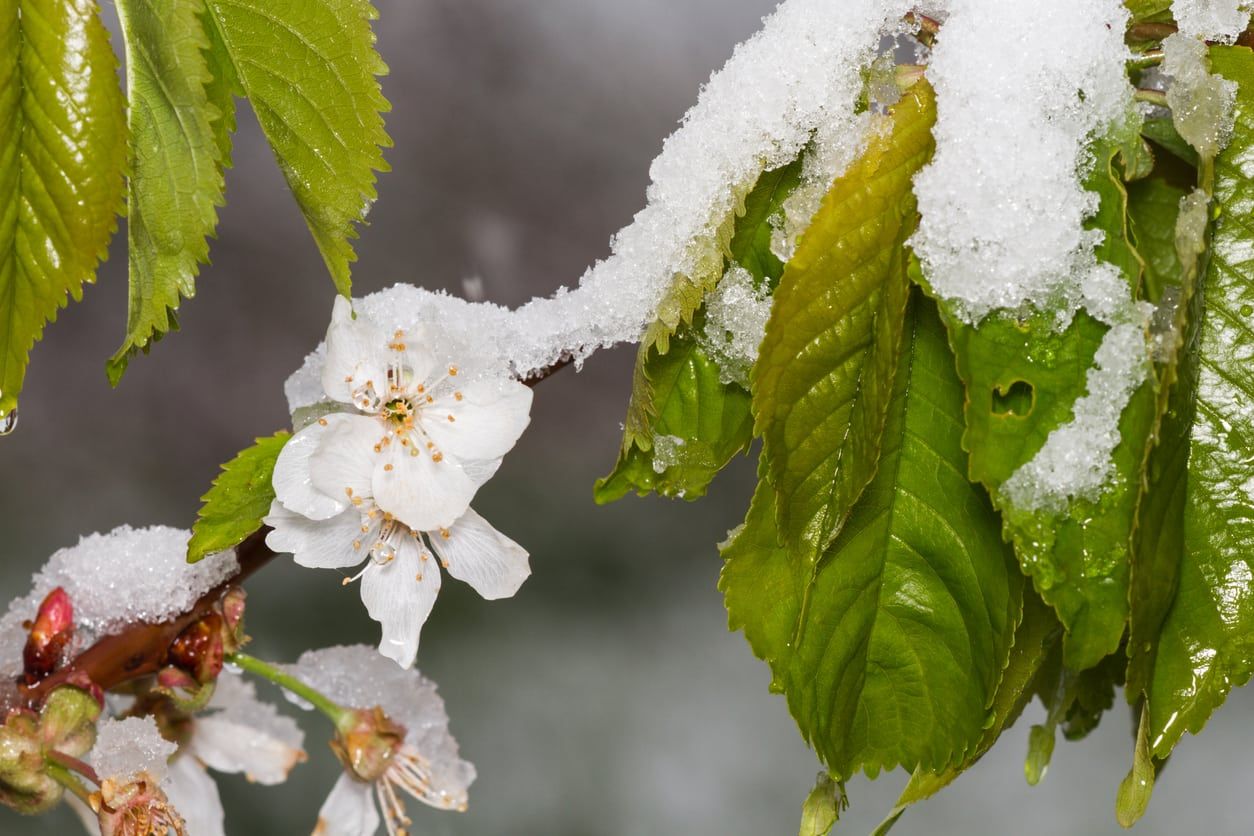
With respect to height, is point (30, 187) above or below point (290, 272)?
below

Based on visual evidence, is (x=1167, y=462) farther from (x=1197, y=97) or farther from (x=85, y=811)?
(x=85, y=811)

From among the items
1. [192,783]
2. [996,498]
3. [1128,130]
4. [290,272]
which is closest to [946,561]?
[996,498]

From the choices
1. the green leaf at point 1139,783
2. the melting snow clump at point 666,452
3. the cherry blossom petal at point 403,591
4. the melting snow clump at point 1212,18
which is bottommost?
the green leaf at point 1139,783

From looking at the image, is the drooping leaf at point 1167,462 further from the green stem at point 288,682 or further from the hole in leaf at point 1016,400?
the green stem at point 288,682

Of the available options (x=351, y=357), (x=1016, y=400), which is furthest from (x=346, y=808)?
(x=1016, y=400)

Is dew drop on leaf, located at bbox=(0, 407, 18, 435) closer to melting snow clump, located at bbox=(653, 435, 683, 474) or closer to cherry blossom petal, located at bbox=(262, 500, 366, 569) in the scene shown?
cherry blossom petal, located at bbox=(262, 500, 366, 569)

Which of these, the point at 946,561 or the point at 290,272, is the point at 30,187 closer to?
the point at 946,561

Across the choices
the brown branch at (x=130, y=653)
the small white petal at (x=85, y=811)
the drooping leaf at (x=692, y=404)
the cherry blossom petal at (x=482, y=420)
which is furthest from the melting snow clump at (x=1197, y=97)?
the small white petal at (x=85, y=811)
